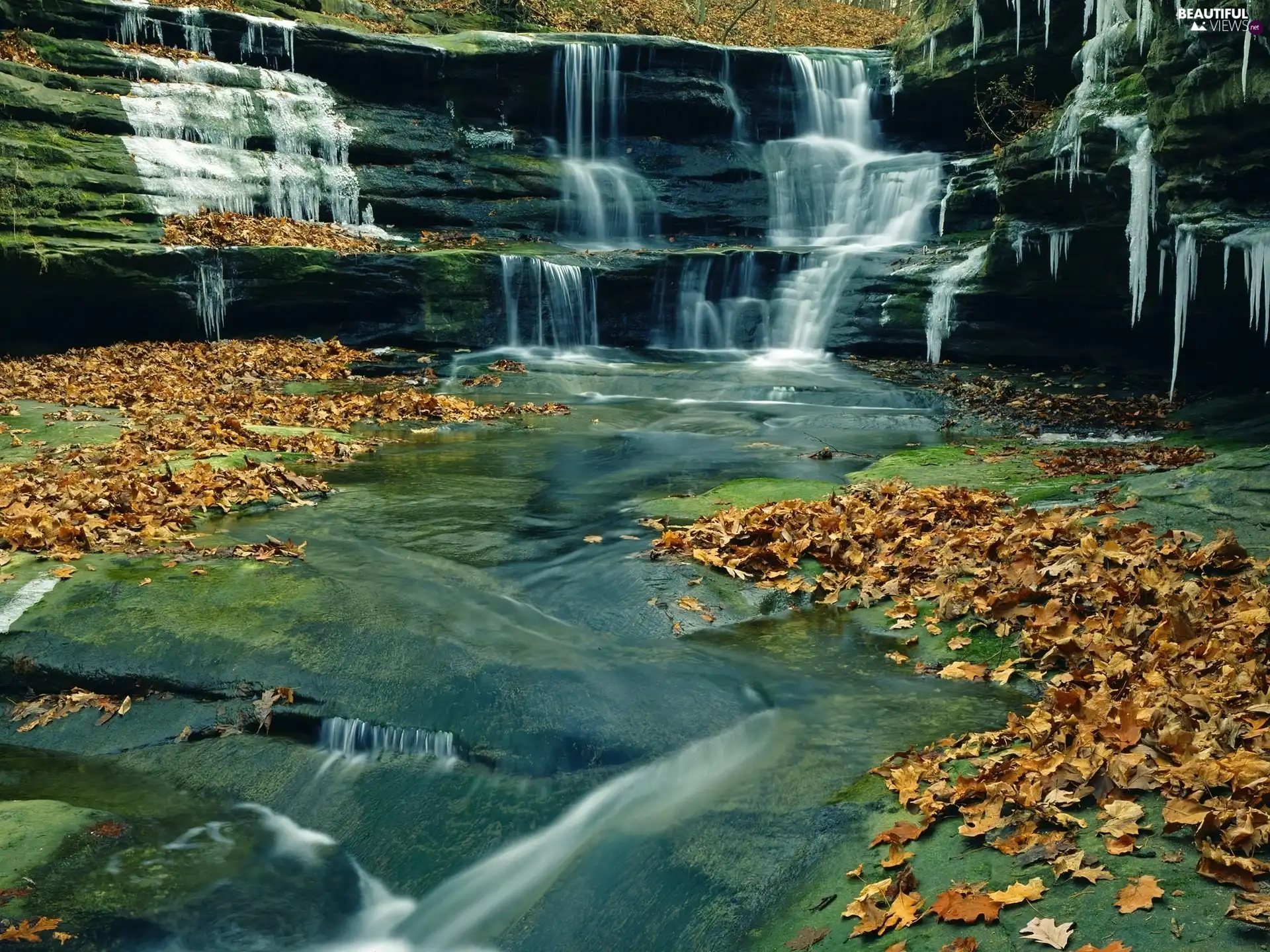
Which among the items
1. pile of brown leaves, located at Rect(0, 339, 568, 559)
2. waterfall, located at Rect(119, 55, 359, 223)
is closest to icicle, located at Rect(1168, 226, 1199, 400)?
pile of brown leaves, located at Rect(0, 339, 568, 559)

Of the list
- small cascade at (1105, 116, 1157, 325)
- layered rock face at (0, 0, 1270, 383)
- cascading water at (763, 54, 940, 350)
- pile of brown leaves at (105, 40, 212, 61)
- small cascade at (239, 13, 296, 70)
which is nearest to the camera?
small cascade at (1105, 116, 1157, 325)

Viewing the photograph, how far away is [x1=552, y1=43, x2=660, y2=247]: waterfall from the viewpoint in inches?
863

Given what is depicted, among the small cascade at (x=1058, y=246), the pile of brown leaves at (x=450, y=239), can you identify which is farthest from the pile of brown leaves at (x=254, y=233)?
the small cascade at (x=1058, y=246)

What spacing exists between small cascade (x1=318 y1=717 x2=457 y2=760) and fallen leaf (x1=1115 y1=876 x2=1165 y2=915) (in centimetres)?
288

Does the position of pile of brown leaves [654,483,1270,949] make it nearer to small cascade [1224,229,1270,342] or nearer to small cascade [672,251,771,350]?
small cascade [1224,229,1270,342]

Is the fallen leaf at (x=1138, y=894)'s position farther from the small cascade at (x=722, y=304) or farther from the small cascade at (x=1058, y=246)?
the small cascade at (x=722, y=304)

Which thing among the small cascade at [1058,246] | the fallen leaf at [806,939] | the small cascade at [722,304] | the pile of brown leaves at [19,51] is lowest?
the fallen leaf at [806,939]

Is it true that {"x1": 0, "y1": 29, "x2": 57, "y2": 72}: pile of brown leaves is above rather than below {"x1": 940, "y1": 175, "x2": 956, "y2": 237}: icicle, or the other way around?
above

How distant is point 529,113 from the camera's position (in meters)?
23.0

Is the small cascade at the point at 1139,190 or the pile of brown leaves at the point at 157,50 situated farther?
the pile of brown leaves at the point at 157,50

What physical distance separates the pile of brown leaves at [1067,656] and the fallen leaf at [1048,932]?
0.14 metres

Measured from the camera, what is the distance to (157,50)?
64.4ft

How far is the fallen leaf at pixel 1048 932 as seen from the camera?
2455 millimetres

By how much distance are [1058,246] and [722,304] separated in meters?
6.89
